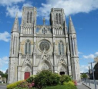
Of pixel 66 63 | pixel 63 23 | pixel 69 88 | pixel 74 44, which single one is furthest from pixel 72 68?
pixel 69 88

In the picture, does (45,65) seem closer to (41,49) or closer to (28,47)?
(41,49)

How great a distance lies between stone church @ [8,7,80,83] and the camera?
3753 centimetres

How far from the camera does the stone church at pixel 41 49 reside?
37531mm

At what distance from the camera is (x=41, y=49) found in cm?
4122

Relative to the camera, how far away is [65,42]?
42031 millimetres

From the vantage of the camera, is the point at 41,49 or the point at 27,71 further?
the point at 41,49

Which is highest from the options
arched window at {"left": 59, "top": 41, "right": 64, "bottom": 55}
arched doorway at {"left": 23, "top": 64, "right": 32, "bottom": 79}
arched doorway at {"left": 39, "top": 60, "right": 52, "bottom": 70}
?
arched window at {"left": 59, "top": 41, "right": 64, "bottom": 55}

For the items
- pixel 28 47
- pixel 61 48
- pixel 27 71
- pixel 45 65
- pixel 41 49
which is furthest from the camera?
pixel 61 48

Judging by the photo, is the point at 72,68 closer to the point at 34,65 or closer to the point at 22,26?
the point at 34,65

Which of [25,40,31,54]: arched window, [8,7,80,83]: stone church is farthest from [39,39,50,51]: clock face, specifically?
[25,40,31,54]: arched window

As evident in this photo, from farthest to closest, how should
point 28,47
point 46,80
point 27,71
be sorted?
point 28,47 < point 27,71 < point 46,80

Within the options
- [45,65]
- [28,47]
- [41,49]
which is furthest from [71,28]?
[28,47]

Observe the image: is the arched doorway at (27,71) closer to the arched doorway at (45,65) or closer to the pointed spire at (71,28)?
the arched doorway at (45,65)

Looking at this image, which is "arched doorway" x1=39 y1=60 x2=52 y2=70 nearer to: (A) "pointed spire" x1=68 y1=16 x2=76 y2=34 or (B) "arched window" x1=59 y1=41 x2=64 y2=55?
(B) "arched window" x1=59 y1=41 x2=64 y2=55
